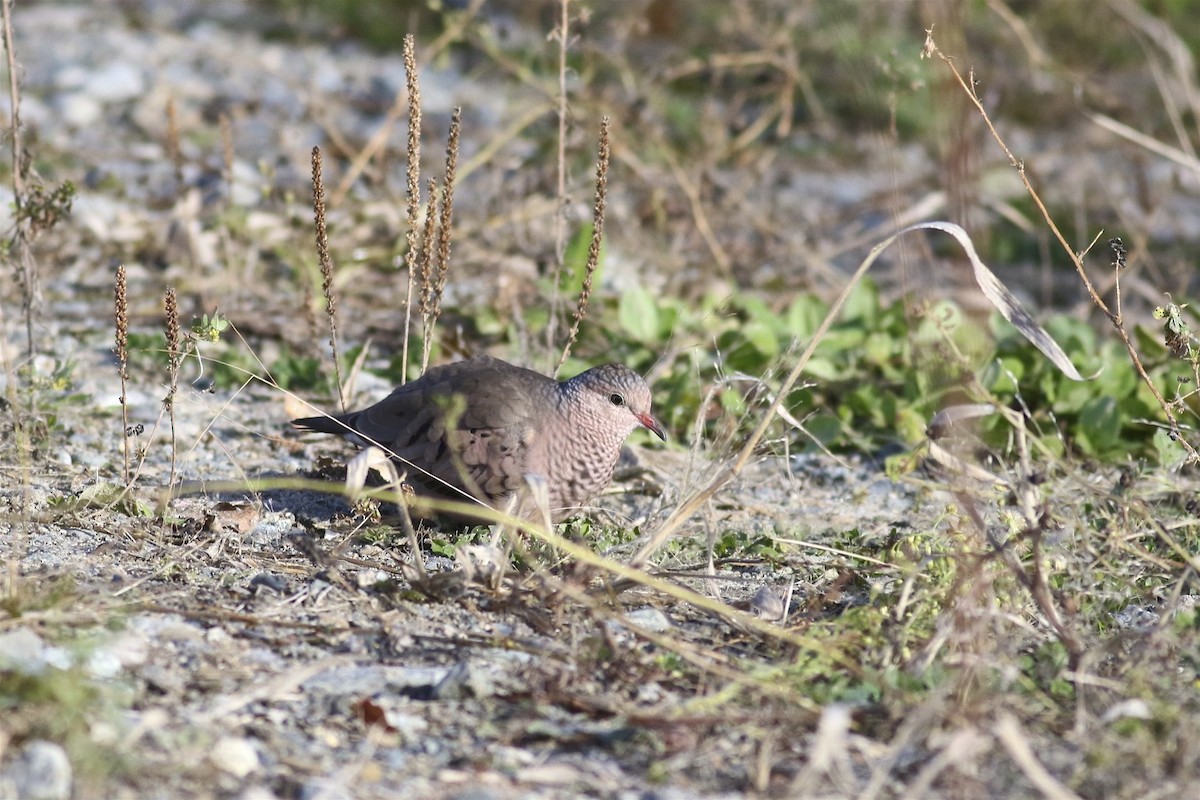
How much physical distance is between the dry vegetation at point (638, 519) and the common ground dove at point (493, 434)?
144 mm

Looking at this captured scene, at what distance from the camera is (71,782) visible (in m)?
2.32

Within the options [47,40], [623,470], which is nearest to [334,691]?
[623,470]

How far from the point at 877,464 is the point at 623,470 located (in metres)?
0.88

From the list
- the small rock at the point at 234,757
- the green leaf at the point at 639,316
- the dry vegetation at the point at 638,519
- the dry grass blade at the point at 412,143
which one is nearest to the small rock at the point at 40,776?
the dry vegetation at the point at 638,519

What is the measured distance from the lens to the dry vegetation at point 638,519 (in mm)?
2576

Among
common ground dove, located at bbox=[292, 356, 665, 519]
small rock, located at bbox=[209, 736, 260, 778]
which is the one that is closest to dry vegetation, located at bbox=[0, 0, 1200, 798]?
small rock, located at bbox=[209, 736, 260, 778]

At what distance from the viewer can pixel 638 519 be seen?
4133 mm

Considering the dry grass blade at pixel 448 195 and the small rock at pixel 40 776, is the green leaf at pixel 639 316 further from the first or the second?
the small rock at pixel 40 776

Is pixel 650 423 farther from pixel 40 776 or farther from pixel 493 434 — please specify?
pixel 40 776

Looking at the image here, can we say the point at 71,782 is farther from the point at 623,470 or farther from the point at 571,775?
the point at 623,470

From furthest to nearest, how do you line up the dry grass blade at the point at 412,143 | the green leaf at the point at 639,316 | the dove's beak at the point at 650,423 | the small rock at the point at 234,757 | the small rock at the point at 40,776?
the green leaf at the point at 639,316, the dove's beak at the point at 650,423, the dry grass blade at the point at 412,143, the small rock at the point at 234,757, the small rock at the point at 40,776

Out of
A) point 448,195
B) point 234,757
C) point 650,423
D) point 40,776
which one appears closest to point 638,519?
point 650,423

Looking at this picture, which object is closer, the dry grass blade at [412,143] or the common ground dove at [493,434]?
the dry grass blade at [412,143]

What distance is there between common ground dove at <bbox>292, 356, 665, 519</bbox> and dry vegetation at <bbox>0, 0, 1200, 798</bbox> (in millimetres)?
144
